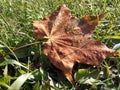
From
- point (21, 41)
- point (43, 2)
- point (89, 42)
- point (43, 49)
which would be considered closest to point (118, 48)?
point (89, 42)

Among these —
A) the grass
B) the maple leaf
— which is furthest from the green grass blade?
the maple leaf

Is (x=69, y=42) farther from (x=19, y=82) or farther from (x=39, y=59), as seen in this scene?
(x=19, y=82)

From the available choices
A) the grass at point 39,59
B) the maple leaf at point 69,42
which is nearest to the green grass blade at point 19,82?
the grass at point 39,59

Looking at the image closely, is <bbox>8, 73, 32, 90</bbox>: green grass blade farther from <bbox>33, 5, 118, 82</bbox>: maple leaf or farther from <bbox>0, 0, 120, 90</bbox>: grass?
<bbox>33, 5, 118, 82</bbox>: maple leaf

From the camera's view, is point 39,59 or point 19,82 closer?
point 19,82

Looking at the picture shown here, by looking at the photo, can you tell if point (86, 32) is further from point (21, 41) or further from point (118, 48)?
point (21, 41)

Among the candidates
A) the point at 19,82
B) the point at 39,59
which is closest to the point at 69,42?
the point at 39,59
